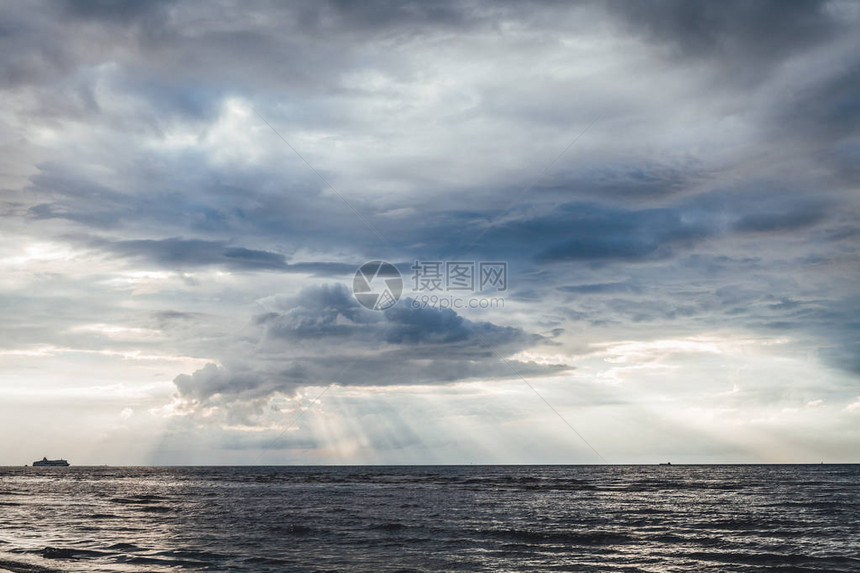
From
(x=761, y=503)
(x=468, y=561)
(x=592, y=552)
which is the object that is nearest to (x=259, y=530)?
(x=468, y=561)

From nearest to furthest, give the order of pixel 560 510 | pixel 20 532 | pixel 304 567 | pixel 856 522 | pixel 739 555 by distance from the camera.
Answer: pixel 304 567 < pixel 739 555 < pixel 20 532 < pixel 856 522 < pixel 560 510

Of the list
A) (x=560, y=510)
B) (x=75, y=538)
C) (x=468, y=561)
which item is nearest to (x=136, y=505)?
(x=75, y=538)

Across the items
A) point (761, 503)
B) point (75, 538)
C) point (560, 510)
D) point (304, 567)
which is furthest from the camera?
point (761, 503)

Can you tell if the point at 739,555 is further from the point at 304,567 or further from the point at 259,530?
the point at 259,530

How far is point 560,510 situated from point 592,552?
27.6 meters

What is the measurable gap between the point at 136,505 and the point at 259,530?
34948 mm

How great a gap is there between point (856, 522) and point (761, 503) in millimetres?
19574

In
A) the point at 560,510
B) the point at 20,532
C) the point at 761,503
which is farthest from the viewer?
the point at 761,503

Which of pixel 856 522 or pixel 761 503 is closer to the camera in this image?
pixel 856 522

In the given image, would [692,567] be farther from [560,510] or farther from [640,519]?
[560,510]

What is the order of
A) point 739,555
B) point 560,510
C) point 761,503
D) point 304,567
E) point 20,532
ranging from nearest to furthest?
point 304,567
point 739,555
point 20,532
point 560,510
point 761,503

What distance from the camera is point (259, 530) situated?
46688 mm

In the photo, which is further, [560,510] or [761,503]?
[761,503]

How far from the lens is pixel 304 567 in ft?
104
